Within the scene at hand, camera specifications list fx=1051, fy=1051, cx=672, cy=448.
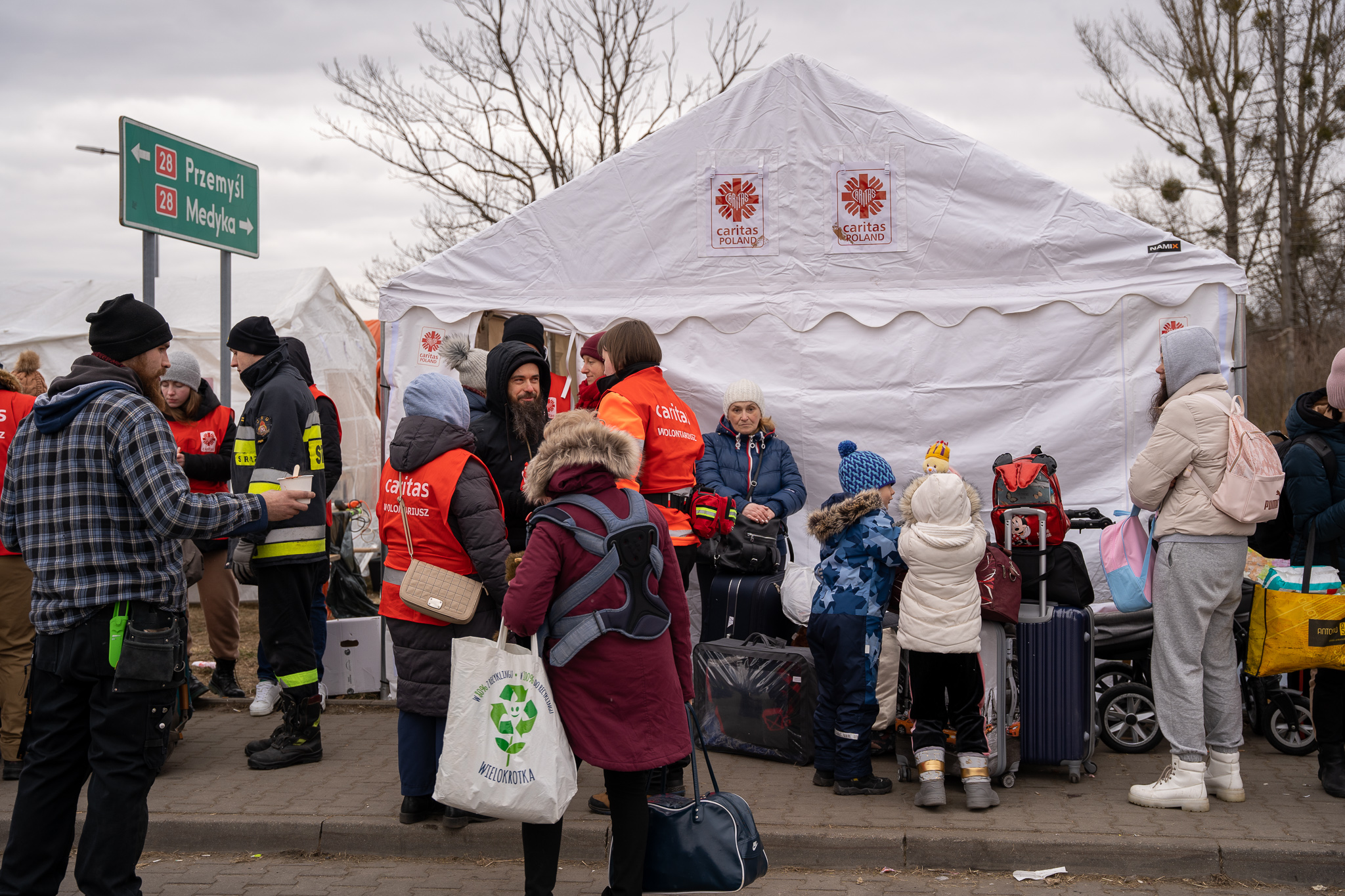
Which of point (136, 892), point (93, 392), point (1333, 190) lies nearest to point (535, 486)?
point (93, 392)

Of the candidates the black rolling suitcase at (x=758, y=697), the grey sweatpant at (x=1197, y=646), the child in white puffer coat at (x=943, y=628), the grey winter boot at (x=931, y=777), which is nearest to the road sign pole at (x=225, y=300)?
the black rolling suitcase at (x=758, y=697)

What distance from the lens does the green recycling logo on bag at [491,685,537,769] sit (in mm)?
3477

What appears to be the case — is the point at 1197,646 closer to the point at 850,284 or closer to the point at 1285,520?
the point at 1285,520

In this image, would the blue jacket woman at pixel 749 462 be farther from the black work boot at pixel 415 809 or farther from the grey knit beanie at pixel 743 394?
the black work boot at pixel 415 809

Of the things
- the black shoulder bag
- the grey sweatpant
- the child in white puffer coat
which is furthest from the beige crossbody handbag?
the grey sweatpant

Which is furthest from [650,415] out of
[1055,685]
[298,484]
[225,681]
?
[225,681]

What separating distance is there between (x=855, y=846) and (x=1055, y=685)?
149 cm

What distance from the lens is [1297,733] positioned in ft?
19.0

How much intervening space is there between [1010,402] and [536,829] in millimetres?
4442

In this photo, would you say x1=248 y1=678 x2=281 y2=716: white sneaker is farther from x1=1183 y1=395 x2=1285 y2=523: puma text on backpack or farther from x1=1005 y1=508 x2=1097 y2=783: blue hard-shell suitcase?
x1=1183 y1=395 x2=1285 y2=523: puma text on backpack

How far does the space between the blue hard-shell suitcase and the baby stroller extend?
46 centimetres

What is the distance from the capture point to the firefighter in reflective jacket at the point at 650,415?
518cm

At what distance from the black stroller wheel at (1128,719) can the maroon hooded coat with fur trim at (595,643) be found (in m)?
3.28

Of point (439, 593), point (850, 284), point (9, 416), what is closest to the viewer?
point (439, 593)
